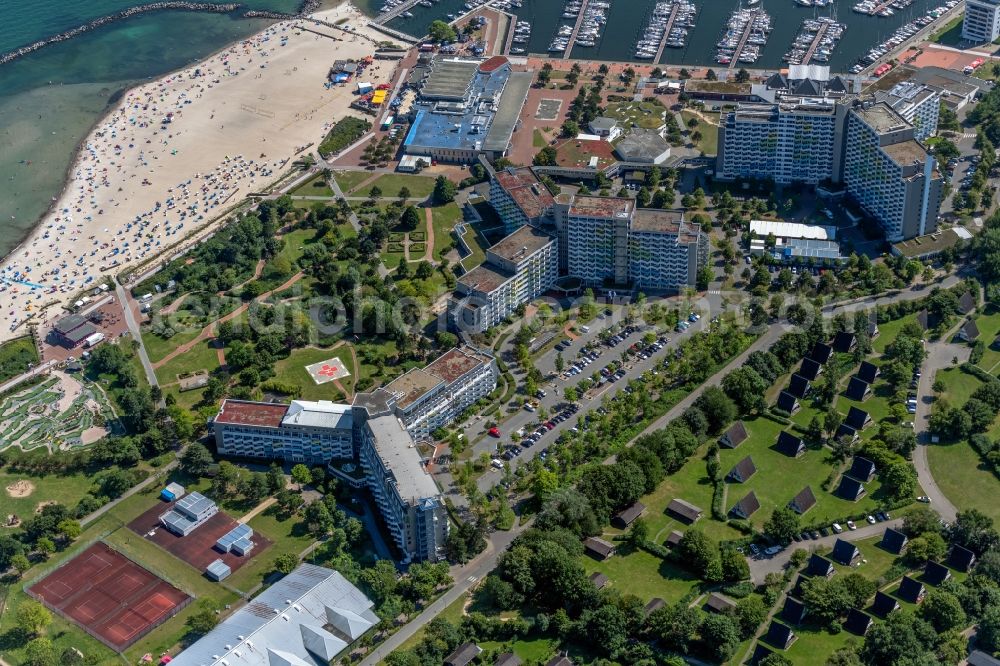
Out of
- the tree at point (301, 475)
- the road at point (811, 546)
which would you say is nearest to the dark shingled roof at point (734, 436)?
the road at point (811, 546)

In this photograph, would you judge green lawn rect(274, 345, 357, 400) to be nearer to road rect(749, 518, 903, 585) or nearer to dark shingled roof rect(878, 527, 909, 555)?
road rect(749, 518, 903, 585)

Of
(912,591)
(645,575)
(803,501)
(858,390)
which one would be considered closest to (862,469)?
(803,501)

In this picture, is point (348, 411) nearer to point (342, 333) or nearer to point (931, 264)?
point (342, 333)

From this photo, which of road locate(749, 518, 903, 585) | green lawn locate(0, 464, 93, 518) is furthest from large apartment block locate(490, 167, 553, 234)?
green lawn locate(0, 464, 93, 518)

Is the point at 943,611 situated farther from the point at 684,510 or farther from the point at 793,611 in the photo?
the point at 684,510

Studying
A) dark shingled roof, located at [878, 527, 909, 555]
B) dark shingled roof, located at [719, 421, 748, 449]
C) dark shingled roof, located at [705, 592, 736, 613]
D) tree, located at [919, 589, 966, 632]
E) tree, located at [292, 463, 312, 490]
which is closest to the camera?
tree, located at [919, 589, 966, 632]

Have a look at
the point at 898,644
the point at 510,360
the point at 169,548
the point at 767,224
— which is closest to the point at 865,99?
the point at 767,224

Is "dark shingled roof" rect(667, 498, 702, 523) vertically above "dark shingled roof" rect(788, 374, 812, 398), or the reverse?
"dark shingled roof" rect(788, 374, 812, 398)
